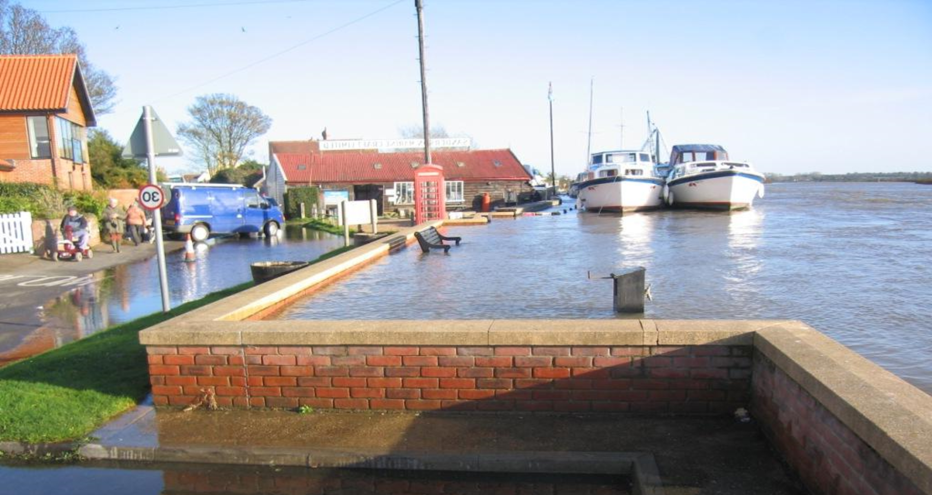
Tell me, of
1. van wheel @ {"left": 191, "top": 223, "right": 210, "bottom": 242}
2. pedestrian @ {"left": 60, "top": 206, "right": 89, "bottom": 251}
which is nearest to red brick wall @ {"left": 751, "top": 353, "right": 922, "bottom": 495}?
pedestrian @ {"left": 60, "top": 206, "right": 89, "bottom": 251}

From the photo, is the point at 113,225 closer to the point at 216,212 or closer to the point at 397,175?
the point at 216,212

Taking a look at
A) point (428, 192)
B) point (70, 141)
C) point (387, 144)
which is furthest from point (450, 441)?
point (387, 144)

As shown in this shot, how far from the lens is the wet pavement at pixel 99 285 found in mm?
9172

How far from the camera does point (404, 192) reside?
42.8 meters

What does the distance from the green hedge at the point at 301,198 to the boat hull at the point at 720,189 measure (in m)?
19.8

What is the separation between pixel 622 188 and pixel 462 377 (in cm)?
2569

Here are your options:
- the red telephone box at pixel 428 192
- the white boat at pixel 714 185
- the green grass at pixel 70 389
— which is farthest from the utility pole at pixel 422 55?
the green grass at pixel 70 389

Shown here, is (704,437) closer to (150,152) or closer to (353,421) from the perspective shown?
(353,421)

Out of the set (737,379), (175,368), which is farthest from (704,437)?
(175,368)

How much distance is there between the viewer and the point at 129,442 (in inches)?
175

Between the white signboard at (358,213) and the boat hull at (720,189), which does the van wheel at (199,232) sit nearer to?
the white signboard at (358,213)

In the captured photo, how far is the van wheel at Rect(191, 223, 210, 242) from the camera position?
24266 millimetres

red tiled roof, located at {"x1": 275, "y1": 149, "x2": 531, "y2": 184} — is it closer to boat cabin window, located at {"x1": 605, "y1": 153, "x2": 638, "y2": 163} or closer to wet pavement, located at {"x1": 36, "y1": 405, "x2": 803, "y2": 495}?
boat cabin window, located at {"x1": 605, "y1": 153, "x2": 638, "y2": 163}

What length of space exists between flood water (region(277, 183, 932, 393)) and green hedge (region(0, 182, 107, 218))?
44.6ft
